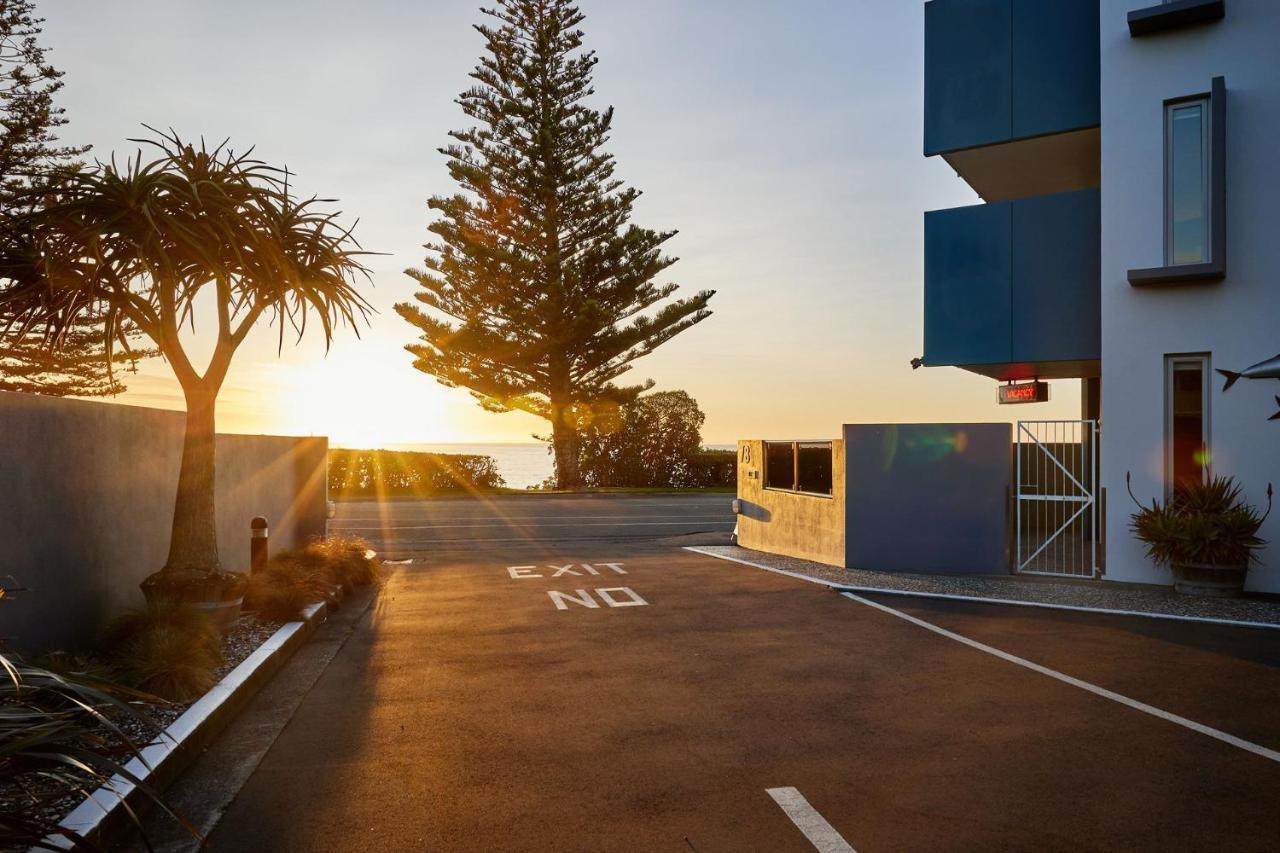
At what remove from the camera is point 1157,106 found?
11.0 metres

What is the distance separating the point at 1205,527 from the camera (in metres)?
10.0

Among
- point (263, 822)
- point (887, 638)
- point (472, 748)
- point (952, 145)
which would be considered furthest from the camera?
point (952, 145)

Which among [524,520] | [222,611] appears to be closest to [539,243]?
[524,520]

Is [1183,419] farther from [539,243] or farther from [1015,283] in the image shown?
[539,243]

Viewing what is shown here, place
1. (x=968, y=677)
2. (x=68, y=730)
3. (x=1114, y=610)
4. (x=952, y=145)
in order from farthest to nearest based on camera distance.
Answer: (x=952, y=145)
(x=1114, y=610)
(x=968, y=677)
(x=68, y=730)

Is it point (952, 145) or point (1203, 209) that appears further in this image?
point (952, 145)

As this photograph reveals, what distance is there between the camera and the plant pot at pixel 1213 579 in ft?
32.8

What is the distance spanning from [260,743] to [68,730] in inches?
74.9

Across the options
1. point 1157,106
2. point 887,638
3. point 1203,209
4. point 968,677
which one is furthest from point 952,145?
point 968,677

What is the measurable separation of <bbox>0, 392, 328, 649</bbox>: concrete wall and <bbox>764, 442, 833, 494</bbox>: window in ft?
27.5

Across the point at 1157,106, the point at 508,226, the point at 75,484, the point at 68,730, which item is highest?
the point at 508,226

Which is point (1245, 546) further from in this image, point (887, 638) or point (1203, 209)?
point (887, 638)

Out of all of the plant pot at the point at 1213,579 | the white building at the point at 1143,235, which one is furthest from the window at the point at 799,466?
the plant pot at the point at 1213,579

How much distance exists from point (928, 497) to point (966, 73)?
6437 mm
